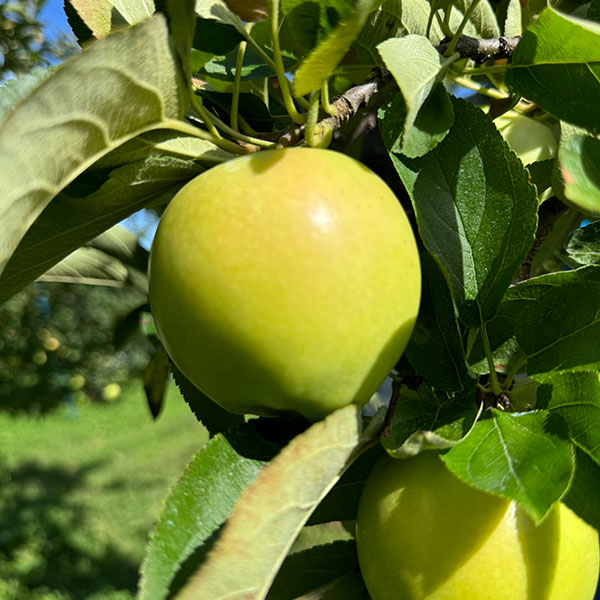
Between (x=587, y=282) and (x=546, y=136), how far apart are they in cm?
33

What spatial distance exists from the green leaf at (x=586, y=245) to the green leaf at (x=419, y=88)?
0.12 meters

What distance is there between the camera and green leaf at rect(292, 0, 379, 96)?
14.7 inches

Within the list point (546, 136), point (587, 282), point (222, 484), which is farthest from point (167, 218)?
point (546, 136)

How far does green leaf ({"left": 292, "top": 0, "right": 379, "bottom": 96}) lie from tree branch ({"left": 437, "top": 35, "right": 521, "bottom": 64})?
0.18 m

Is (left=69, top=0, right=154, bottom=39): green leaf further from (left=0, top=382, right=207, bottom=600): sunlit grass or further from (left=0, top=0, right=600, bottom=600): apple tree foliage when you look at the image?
(left=0, top=382, right=207, bottom=600): sunlit grass

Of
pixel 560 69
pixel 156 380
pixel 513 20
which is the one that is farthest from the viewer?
pixel 156 380

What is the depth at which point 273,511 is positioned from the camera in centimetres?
39

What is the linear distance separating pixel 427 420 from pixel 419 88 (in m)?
0.21

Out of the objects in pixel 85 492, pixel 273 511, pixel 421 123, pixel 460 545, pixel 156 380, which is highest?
pixel 421 123

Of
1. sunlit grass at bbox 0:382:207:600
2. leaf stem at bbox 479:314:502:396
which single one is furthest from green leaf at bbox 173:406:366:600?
sunlit grass at bbox 0:382:207:600

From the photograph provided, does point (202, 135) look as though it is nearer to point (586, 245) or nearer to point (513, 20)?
point (586, 245)

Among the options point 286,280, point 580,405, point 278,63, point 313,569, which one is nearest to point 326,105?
point 278,63

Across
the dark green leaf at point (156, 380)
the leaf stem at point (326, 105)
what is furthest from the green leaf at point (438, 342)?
the dark green leaf at point (156, 380)

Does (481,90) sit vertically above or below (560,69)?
below
